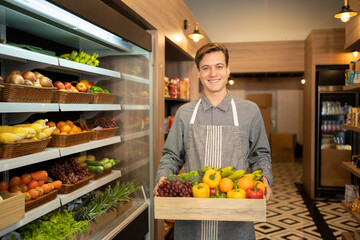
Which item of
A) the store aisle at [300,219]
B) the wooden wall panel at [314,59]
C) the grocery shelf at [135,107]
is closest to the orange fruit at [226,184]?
the grocery shelf at [135,107]

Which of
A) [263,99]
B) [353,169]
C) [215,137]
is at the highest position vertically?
[263,99]

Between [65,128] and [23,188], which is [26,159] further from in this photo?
[65,128]

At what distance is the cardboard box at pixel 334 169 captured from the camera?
6297 millimetres

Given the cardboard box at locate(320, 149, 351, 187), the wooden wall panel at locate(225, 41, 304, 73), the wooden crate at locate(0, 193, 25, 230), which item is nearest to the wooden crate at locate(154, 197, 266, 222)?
the wooden crate at locate(0, 193, 25, 230)

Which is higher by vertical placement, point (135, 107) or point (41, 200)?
point (135, 107)

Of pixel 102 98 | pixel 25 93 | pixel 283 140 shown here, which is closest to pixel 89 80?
pixel 102 98

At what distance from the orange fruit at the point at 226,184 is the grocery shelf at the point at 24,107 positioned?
1.17m

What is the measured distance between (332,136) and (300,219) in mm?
2117

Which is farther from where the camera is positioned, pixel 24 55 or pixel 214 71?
pixel 214 71

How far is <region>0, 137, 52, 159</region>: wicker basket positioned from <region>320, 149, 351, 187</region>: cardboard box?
562 cm

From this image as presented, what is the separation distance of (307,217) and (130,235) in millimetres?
3314

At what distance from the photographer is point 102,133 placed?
2.94 m

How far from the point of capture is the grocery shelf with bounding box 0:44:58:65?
5.54 ft

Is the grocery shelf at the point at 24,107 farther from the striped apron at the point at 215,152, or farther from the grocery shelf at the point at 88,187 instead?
the striped apron at the point at 215,152
